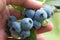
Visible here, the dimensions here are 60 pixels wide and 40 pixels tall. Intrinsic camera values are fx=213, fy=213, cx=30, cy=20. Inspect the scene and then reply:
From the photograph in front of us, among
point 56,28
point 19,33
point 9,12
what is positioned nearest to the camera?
point 19,33

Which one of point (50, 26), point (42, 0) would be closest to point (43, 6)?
point (42, 0)

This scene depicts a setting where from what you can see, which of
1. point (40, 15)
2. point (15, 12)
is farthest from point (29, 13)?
point (15, 12)

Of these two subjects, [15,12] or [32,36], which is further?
[15,12]

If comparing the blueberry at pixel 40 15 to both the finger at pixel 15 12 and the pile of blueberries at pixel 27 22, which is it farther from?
the finger at pixel 15 12

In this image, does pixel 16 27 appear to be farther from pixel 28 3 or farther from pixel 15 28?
pixel 28 3

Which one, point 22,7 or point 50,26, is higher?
point 22,7

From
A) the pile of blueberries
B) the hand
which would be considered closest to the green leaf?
the pile of blueberries

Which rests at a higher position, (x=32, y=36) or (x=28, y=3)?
(x=28, y=3)

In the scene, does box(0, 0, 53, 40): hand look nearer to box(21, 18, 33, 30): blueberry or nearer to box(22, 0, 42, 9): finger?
box(22, 0, 42, 9): finger

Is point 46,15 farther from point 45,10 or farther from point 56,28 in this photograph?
point 56,28

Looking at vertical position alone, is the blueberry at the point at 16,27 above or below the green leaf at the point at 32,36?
above

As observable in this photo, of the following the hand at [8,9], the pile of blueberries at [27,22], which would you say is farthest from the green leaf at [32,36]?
the hand at [8,9]
